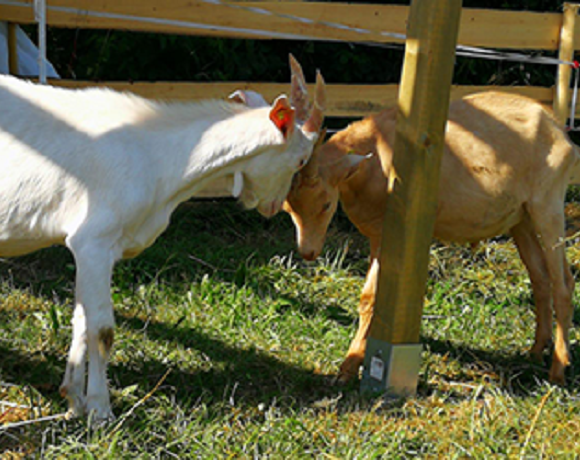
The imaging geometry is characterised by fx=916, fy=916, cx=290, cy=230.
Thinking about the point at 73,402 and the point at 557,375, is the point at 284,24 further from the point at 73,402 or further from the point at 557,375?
the point at 73,402

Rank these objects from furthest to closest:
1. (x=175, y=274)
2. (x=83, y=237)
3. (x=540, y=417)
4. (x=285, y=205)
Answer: (x=175, y=274) → (x=285, y=205) → (x=540, y=417) → (x=83, y=237)

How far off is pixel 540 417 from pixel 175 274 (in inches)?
125

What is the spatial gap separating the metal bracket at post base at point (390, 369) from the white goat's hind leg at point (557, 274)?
1060mm

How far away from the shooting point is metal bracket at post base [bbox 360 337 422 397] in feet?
16.2

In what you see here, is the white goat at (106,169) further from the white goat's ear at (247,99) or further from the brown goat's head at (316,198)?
the brown goat's head at (316,198)

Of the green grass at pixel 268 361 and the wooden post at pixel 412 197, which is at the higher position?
the wooden post at pixel 412 197

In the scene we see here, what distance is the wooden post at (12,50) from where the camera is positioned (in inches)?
282

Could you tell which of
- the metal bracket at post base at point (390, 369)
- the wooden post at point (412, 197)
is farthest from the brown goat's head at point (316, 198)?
the metal bracket at post base at point (390, 369)

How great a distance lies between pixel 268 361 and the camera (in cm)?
553

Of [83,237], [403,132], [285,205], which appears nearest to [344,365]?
[285,205]

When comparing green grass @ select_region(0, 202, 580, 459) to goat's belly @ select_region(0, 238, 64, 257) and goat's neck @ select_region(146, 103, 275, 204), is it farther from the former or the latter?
goat's neck @ select_region(146, 103, 275, 204)

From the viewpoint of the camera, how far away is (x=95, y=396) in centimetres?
448

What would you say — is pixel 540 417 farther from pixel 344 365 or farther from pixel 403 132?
pixel 403 132

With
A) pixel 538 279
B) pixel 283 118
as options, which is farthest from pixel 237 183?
pixel 538 279
